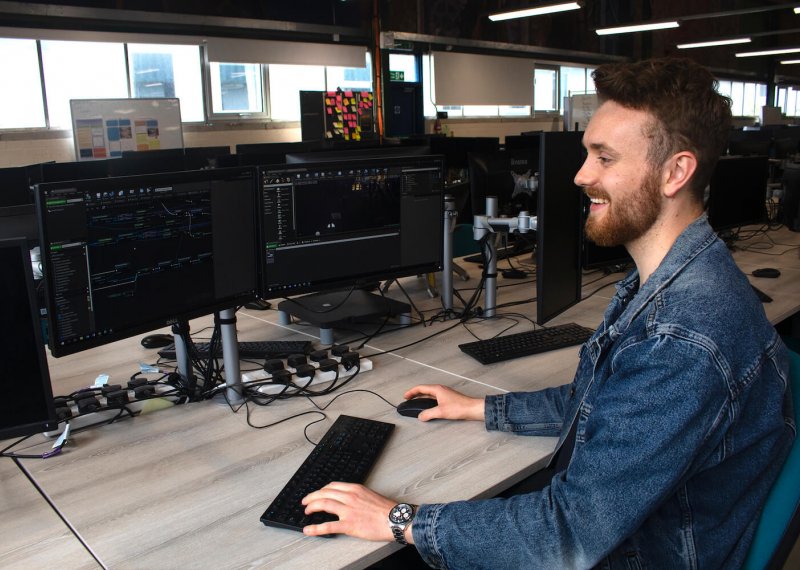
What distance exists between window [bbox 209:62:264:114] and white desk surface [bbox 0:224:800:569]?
262 inches

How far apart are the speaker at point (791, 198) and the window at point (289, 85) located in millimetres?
5906

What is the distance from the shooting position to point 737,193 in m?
3.42

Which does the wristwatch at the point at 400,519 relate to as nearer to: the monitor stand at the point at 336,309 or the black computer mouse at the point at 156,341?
the monitor stand at the point at 336,309

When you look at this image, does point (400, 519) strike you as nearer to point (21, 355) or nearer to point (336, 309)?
point (21, 355)

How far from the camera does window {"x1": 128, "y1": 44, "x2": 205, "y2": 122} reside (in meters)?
7.38

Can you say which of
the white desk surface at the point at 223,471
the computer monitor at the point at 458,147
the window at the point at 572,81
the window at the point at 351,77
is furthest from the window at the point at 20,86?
the window at the point at 572,81

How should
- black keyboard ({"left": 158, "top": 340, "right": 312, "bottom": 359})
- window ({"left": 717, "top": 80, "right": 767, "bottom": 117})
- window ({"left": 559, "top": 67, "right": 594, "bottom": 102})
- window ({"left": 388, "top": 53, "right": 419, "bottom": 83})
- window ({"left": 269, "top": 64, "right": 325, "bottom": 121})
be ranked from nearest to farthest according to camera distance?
black keyboard ({"left": 158, "top": 340, "right": 312, "bottom": 359})
window ({"left": 269, "top": 64, "right": 325, "bottom": 121})
window ({"left": 388, "top": 53, "right": 419, "bottom": 83})
window ({"left": 559, "top": 67, "right": 594, "bottom": 102})
window ({"left": 717, "top": 80, "right": 767, "bottom": 117})

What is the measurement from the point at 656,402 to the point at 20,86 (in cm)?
721

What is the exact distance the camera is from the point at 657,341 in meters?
0.97

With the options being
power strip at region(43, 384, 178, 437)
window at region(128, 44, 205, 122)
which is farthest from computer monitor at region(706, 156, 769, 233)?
window at region(128, 44, 205, 122)

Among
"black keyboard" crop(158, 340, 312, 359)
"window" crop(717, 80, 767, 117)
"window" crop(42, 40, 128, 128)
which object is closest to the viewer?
"black keyboard" crop(158, 340, 312, 359)

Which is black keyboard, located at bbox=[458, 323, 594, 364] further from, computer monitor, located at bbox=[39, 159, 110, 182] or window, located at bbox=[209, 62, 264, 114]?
window, located at bbox=[209, 62, 264, 114]

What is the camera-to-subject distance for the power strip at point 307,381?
1714 millimetres

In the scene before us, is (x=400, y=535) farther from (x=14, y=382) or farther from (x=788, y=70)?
(x=788, y=70)
